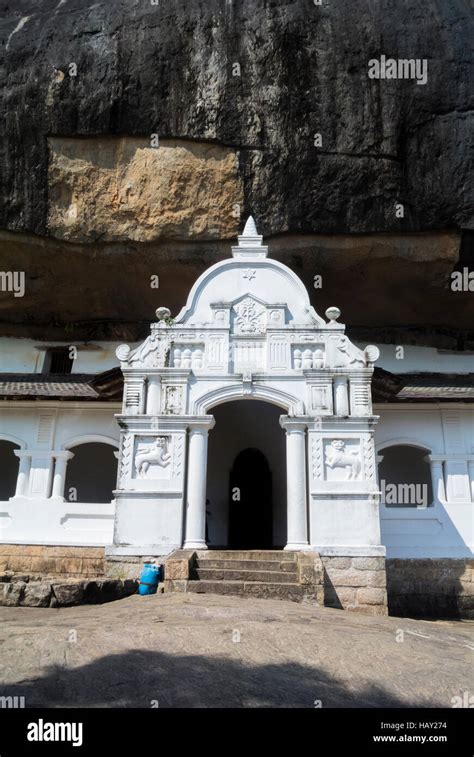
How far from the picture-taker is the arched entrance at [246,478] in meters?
15.1

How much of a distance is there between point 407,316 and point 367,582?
10706 mm

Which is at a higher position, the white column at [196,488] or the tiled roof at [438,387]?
the tiled roof at [438,387]

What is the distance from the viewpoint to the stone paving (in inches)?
171

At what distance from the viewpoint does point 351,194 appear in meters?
15.9

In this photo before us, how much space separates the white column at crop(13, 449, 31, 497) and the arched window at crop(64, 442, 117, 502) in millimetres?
2415

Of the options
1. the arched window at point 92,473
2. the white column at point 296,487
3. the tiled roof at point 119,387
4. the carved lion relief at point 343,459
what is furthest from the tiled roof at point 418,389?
the arched window at point 92,473

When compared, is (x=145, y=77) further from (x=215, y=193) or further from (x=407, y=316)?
(x=407, y=316)

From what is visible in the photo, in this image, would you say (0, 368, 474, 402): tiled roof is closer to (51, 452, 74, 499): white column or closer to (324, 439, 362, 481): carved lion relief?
(51, 452, 74, 499): white column

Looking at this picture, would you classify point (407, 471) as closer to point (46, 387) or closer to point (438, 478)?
point (438, 478)

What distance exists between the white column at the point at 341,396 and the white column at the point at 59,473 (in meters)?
7.06

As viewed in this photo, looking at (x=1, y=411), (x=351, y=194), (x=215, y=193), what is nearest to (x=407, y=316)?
(x=351, y=194)

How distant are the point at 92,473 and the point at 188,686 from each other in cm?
1318

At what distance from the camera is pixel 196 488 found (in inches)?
439

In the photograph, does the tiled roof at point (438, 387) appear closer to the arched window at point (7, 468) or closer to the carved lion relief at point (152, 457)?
the carved lion relief at point (152, 457)
